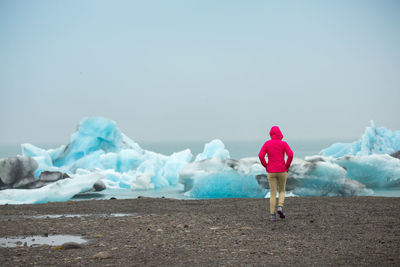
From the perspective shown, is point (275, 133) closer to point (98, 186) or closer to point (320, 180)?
point (320, 180)

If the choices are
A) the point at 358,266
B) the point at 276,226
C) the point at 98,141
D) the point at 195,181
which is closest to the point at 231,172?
the point at 195,181

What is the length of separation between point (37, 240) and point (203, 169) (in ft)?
34.5

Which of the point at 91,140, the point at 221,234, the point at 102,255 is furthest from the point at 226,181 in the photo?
the point at 91,140

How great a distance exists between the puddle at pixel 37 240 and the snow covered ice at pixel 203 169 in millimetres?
7748

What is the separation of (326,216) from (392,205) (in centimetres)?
211

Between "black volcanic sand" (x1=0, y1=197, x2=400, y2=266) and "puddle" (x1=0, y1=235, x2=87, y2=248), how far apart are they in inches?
7.1

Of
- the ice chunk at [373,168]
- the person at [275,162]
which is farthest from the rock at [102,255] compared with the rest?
the ice chunk at [373,168]

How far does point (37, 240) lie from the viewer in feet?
19.5

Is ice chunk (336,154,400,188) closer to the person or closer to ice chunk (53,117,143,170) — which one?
the person

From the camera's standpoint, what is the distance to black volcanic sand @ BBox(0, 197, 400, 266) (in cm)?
467

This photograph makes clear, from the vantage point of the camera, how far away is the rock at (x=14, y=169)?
56.9ft

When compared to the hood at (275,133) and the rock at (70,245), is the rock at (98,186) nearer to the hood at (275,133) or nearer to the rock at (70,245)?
the hood at (275,133)

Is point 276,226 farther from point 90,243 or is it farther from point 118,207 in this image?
point 118,207

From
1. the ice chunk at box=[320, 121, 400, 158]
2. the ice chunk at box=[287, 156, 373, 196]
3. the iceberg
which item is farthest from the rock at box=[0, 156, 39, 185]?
the ice chunk at box=[320, 121, 400, 158]
